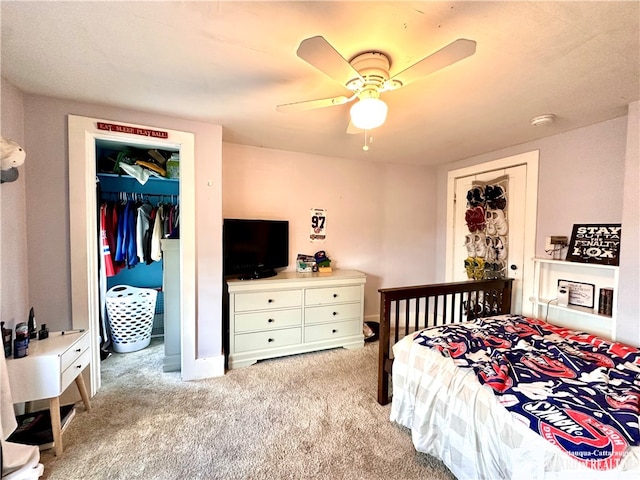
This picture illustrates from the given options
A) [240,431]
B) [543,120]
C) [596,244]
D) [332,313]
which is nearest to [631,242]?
[596,244]

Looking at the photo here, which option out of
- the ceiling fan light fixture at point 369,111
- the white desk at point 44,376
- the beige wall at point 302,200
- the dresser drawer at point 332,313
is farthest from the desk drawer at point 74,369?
the ceiling fan light fixture at point 369,111

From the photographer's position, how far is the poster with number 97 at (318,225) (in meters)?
3.47

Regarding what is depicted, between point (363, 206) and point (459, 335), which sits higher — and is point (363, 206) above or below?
above

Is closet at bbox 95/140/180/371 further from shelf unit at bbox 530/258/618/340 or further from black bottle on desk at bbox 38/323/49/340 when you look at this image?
shelf unit at bbox 530/258/618/340

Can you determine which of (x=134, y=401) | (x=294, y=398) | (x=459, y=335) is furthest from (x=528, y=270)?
(x=134, y=401)

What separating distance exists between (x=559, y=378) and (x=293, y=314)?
84.0 inches

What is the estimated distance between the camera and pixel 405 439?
1.77 m

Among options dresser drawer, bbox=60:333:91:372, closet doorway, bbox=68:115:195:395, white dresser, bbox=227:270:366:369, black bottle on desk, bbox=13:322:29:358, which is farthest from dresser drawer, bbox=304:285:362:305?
black bottle on desk, bbox=13:322:29:358

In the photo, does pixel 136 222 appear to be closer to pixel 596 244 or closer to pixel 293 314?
pixel 293 314

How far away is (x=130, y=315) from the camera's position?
2896 millimetres

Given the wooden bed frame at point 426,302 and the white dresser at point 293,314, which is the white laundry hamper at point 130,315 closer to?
the white dresser at point 293,314

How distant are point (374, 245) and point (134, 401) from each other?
304 cm

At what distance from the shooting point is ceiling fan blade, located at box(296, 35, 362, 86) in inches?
41.5

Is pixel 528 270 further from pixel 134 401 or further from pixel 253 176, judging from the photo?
pixel 134 401
